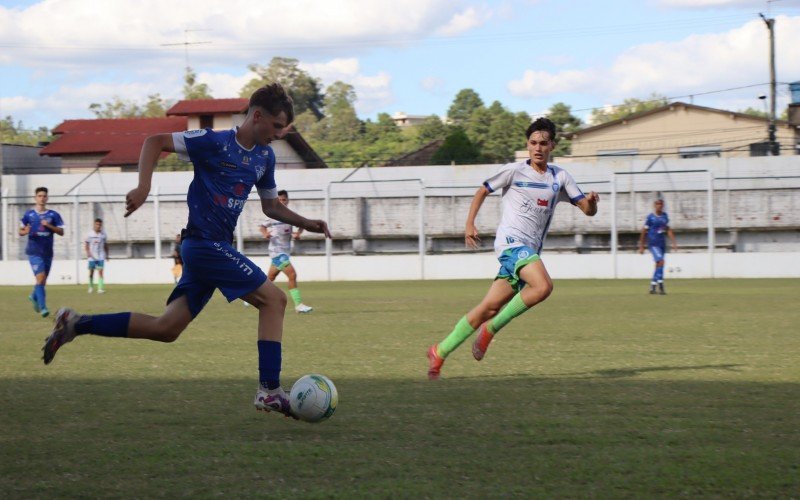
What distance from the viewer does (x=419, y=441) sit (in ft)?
19.1

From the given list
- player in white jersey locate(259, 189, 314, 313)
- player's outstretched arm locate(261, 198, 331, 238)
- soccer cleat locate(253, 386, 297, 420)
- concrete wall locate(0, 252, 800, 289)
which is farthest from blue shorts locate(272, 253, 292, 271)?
concrete wall locate(0, 252, 800, 289)

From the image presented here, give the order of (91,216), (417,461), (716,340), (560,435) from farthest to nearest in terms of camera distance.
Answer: (91,216) → (716,340) → (560,435) → (417,461)

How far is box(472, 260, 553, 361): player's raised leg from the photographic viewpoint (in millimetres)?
8367

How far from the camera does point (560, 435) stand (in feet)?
19.5

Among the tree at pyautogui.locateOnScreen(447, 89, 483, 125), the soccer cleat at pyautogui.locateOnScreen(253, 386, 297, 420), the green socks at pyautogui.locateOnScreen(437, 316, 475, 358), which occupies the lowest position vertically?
the soccer cleat at pyautogui.locateOnScreen(253, 386, 297, 420)

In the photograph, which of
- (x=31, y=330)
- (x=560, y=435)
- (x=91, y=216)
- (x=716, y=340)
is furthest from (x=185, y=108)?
(x=560, y=435)

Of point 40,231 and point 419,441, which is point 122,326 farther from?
point 40,231

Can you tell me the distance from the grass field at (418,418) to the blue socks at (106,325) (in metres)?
0.57

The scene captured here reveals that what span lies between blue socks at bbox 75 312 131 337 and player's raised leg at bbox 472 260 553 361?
3.13 meters

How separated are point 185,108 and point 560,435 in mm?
64263

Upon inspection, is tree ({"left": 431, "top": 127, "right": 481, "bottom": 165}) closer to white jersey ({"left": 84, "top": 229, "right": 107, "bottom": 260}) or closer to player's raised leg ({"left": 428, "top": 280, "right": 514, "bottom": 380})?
white jersey ({"left": 84, "top": 229, "right": 107, "bottom": 260})

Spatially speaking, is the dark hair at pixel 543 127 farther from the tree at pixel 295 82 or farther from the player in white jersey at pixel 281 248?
the tree at pixel 295 82

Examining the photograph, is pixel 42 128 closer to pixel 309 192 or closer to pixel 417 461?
pixel 309 192

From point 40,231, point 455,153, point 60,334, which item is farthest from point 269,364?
point 455,153
